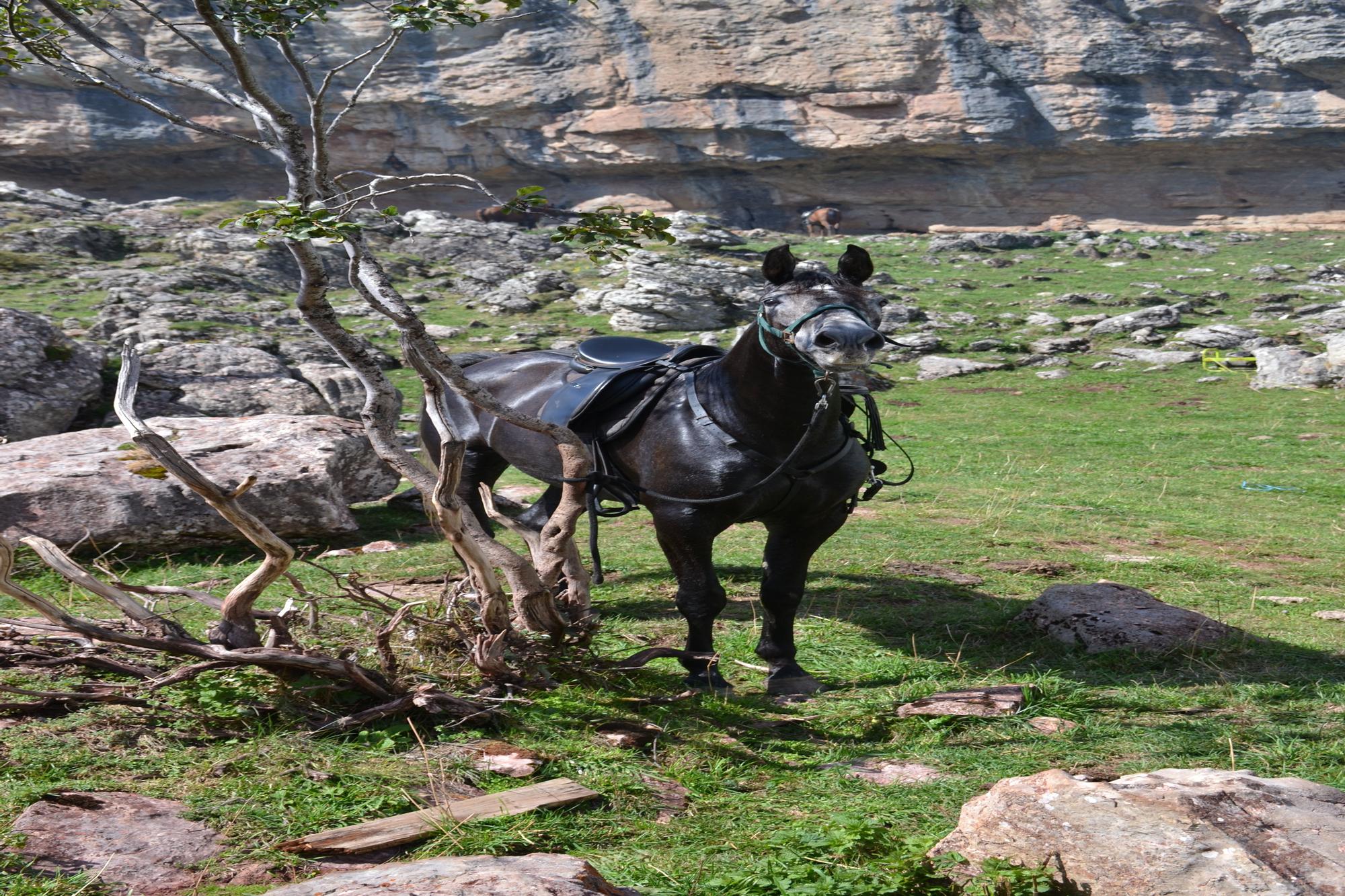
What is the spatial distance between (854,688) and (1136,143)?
43.1 meters

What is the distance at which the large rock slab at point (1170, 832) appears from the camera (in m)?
2.78

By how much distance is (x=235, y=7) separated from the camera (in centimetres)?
586

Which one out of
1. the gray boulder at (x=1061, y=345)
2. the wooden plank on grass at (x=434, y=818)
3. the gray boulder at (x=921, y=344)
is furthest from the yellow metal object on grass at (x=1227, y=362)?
the wooden plank on grass at (x=434, y=818)

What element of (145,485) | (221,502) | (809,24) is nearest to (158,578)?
(145,485)

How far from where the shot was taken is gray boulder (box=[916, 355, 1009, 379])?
815 inches

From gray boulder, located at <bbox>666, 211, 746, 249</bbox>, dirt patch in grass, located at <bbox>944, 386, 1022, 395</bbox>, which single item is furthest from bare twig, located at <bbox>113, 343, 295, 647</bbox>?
gray boulder, located at <bbox>666, 211, 746, 249</bbox>

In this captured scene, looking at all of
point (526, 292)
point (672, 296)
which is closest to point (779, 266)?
point (672, 296)

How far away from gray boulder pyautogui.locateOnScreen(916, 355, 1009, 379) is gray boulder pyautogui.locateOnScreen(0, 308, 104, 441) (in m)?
14.4

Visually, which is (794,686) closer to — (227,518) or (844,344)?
(844,344)

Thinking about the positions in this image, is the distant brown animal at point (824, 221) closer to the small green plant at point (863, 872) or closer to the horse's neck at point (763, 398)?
the horse's neck at point (763, 398)

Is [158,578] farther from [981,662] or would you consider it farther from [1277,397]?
[1277,397]

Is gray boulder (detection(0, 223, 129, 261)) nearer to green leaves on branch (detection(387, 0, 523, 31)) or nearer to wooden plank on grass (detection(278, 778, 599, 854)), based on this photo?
green leaves on branch (detection(387, 0, 523, 31))

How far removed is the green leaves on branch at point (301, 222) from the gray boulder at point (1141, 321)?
2146 cm

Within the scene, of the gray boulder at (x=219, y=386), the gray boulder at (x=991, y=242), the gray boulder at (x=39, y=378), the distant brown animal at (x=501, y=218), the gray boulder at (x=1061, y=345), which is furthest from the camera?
the distant brown animal at (x=501, y=218)
